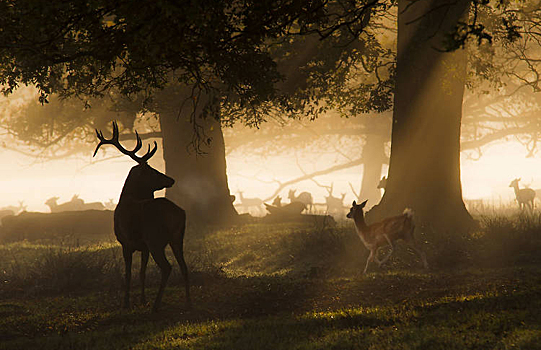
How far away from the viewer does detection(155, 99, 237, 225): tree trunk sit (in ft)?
72.1

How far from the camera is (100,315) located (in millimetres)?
9328

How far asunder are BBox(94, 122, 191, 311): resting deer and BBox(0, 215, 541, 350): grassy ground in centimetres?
84

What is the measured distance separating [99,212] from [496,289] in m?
18.2

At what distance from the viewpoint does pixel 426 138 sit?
49.6ft

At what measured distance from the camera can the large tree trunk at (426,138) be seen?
1502 centimetres

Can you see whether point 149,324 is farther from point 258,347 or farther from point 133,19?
point 133,19

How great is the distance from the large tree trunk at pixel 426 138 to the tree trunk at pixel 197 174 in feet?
26.8

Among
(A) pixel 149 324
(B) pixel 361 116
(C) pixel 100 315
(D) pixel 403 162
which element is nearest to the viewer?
(A) pixel 149 324

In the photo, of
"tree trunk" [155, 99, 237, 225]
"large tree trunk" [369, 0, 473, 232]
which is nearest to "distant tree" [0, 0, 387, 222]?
"large tree trunk" [369, 0, 473, 232]

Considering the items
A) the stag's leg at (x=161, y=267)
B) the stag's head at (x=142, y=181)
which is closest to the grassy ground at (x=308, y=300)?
the stag's leg at (x=161, y=267)

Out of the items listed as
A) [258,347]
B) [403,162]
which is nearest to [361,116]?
[403,162]

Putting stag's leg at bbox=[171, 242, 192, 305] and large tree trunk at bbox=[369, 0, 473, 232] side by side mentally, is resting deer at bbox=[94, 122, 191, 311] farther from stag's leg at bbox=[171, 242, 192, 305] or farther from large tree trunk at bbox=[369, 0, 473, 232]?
large tree trunk at bbox=[369, 0, 473, 232]

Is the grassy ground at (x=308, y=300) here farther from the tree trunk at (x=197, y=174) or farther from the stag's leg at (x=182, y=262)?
the tree trunk at (x=197, y=174)

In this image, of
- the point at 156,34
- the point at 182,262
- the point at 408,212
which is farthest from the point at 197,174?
the point at 156,34
